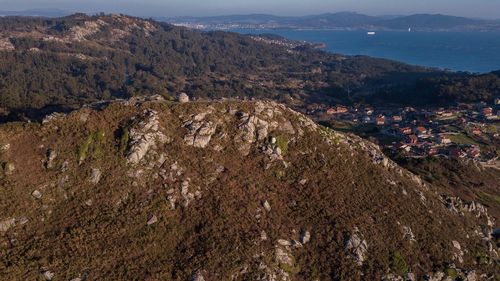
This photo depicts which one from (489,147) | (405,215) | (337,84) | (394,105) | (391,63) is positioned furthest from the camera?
(391,63)

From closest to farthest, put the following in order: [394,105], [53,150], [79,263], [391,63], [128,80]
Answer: [79,263] < [53,150] < [394,105] < [128,80] < [391,63]

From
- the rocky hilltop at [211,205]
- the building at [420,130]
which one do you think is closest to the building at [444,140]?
the building at [420,130]

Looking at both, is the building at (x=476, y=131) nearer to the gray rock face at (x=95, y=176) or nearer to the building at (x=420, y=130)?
the building at (x=420, y=130)

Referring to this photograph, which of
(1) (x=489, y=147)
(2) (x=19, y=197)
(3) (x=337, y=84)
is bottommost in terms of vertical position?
(3) (x=337, y=84)

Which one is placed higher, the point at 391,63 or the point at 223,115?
the point at 223,115

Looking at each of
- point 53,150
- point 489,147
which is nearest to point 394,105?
point 489,147

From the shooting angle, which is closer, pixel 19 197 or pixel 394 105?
pixel 19 197

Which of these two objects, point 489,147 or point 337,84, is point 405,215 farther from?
point 337,84

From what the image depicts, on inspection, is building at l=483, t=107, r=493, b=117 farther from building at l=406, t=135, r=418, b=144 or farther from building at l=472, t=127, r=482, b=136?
building at l=406, t=135, r=418, b=144
